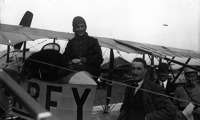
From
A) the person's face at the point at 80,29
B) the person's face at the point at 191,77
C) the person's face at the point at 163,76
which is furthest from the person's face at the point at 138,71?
the person's face at the point at 163,76

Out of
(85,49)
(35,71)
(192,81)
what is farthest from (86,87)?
(192,81)

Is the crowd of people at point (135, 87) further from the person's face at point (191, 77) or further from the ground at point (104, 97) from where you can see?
the ground at point (104, 97)

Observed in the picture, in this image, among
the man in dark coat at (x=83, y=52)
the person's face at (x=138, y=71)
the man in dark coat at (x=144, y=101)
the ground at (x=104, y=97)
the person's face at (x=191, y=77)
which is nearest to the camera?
the man in dark coat at (x=144, y=101)

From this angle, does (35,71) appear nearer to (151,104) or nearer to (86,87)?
(86,87)

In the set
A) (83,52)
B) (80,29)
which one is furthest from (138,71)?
(80,29)

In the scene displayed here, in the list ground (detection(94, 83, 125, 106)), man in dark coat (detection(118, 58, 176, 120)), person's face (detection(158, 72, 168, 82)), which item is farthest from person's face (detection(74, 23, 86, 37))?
ground (detection(94, 83, 125, 106))

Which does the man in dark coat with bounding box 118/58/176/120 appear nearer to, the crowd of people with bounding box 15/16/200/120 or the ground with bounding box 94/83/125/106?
the crowd of people with bounding box 15/16/200/120

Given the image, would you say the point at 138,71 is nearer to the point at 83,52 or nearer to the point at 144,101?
the point at 144,101

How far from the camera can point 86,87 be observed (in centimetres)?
326

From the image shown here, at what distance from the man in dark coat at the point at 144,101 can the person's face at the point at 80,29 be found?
4.29 ft

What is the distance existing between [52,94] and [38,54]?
834 mm

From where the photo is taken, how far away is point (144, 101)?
369 centimetres

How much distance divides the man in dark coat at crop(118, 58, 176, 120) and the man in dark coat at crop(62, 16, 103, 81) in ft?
2.53

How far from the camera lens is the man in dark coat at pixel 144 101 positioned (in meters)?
3.47
